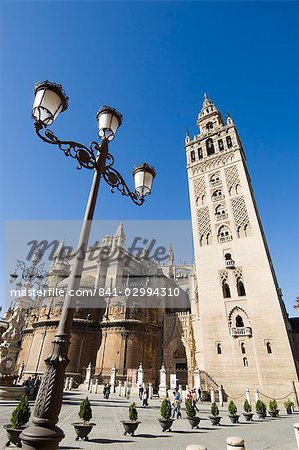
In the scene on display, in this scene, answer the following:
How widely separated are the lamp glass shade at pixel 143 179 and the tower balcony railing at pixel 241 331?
19.0m

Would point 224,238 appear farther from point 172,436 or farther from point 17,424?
point 17,424

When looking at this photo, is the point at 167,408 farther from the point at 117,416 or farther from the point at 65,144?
the point at 65,144

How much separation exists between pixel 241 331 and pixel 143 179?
19.5m

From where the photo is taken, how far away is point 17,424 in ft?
20.3

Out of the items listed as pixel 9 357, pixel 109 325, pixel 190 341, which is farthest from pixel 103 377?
pixel 9 357

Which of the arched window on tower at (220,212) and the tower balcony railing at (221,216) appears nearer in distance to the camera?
the tower balcony railing at (221,216)

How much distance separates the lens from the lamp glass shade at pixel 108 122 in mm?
5355

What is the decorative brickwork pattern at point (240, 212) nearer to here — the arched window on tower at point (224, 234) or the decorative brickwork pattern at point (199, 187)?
the arched window on tower at point (224, 234)

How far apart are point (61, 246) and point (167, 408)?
135 ft

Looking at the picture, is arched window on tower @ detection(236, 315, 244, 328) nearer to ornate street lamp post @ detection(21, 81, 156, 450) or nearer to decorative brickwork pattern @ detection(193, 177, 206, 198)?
decorative brickwork pattern @ detection(193, 177, 206, 198)

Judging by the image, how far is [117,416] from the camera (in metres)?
11.9

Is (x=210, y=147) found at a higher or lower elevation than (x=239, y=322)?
Answer: higher

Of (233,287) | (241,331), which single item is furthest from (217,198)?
(241,331)

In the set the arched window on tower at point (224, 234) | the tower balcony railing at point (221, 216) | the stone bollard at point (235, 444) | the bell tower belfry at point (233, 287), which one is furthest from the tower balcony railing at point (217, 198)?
the stone bollard at point (235, 444)
